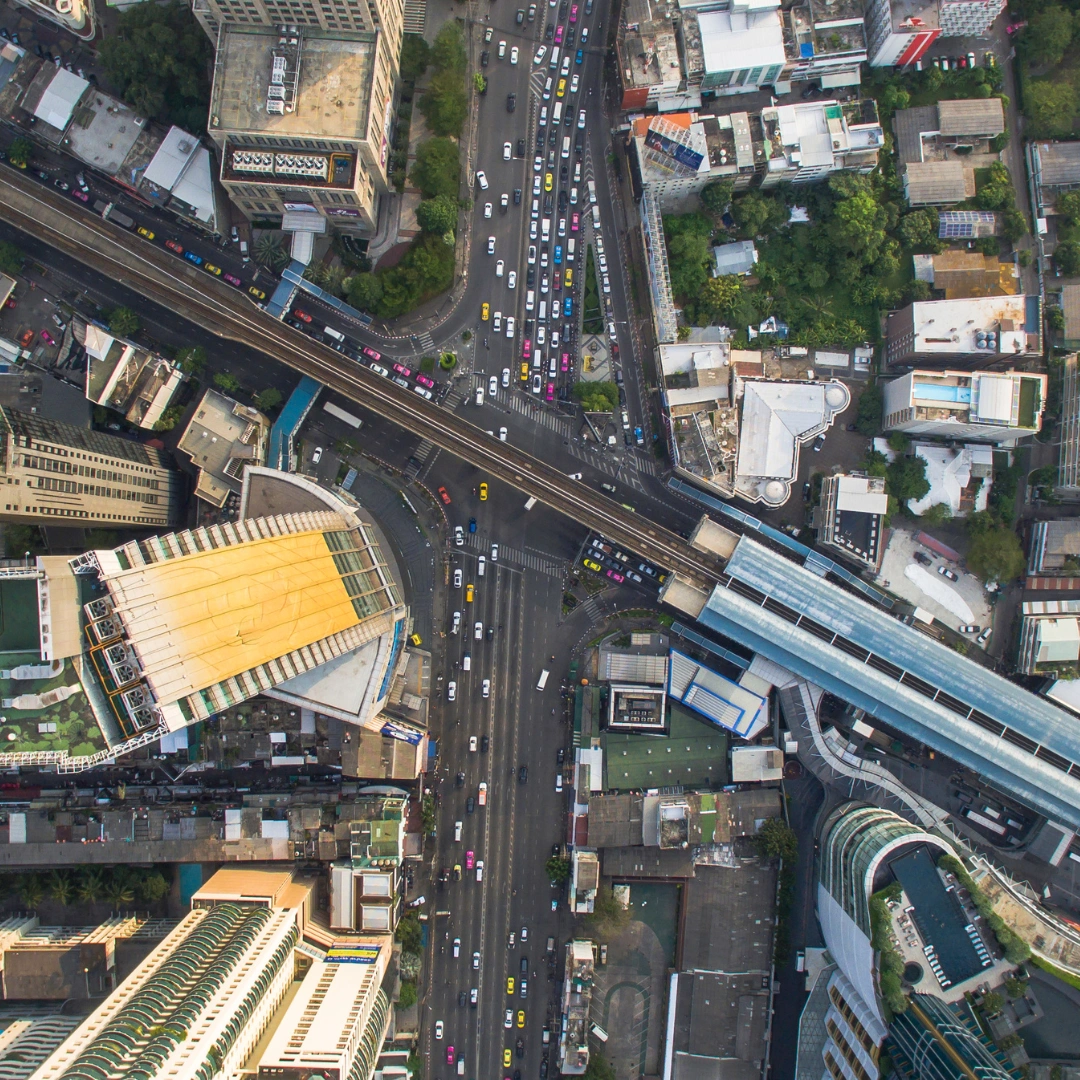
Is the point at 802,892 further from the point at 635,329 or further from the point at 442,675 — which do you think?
the point at 635,329

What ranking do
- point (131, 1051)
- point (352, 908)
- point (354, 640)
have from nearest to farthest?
1. point (131, 1051)
2. point (354, 640)
3. point (352, 908)

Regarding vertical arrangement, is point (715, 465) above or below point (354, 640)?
above

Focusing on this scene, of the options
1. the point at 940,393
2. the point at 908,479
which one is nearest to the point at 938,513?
the point at 908,479

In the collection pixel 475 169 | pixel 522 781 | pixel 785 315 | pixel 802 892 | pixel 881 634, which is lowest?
pixel 802 892

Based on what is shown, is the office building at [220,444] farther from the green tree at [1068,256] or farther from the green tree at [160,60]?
the green tree at [1068,256]

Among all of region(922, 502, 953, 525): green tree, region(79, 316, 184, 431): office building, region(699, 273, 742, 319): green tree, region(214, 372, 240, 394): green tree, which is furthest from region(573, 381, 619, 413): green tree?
region(79, 316, 184, 431): office building

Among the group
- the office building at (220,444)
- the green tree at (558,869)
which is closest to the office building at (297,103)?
the office building at (220,444)

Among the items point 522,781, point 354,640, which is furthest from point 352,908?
point 354,640

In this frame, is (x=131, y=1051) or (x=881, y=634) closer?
(x=131, y=1051)

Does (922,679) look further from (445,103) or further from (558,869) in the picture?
(445,103)
